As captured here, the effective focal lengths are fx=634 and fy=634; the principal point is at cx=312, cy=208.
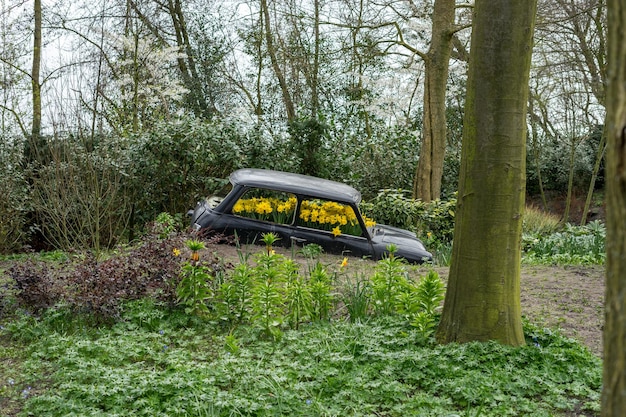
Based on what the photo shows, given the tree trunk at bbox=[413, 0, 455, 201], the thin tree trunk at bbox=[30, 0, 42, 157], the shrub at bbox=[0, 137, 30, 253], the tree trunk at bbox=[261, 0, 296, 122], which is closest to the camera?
the shrub at bbox=[0, 137, 30, 253]

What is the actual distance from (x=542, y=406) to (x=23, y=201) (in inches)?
373

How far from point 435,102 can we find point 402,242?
14.6 ft

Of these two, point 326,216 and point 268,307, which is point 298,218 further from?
point 268,307

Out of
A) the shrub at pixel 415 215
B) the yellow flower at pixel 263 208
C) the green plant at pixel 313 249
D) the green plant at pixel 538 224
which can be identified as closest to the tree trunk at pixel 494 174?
the green plant at pixel 313 249

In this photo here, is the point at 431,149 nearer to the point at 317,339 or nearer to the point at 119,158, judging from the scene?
the point at 119,158

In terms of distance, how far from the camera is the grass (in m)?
3.76

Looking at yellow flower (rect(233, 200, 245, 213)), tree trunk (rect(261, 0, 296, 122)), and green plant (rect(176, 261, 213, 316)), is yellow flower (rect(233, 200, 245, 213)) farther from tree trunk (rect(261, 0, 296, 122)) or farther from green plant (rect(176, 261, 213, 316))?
tree trunk (rect(261, 0, 296, 122))

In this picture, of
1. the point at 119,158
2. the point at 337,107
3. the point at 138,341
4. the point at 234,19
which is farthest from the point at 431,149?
the point at 234,19

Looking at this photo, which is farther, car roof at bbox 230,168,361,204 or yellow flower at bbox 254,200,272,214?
yellow flower at bbox 254,200,272,214

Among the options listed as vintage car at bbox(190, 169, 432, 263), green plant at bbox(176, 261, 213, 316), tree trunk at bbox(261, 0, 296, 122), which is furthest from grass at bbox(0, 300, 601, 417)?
tree trunk at bbox(261, 0, 296, 122)

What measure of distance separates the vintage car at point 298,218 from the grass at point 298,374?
11.5 feet

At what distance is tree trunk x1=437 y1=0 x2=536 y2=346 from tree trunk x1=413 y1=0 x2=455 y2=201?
8.04 meters

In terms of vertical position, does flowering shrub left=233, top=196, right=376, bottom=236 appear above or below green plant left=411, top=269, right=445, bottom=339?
above

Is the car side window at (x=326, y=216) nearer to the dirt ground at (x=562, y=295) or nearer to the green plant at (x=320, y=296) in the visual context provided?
the dirt ground at (x=562, y=295)
